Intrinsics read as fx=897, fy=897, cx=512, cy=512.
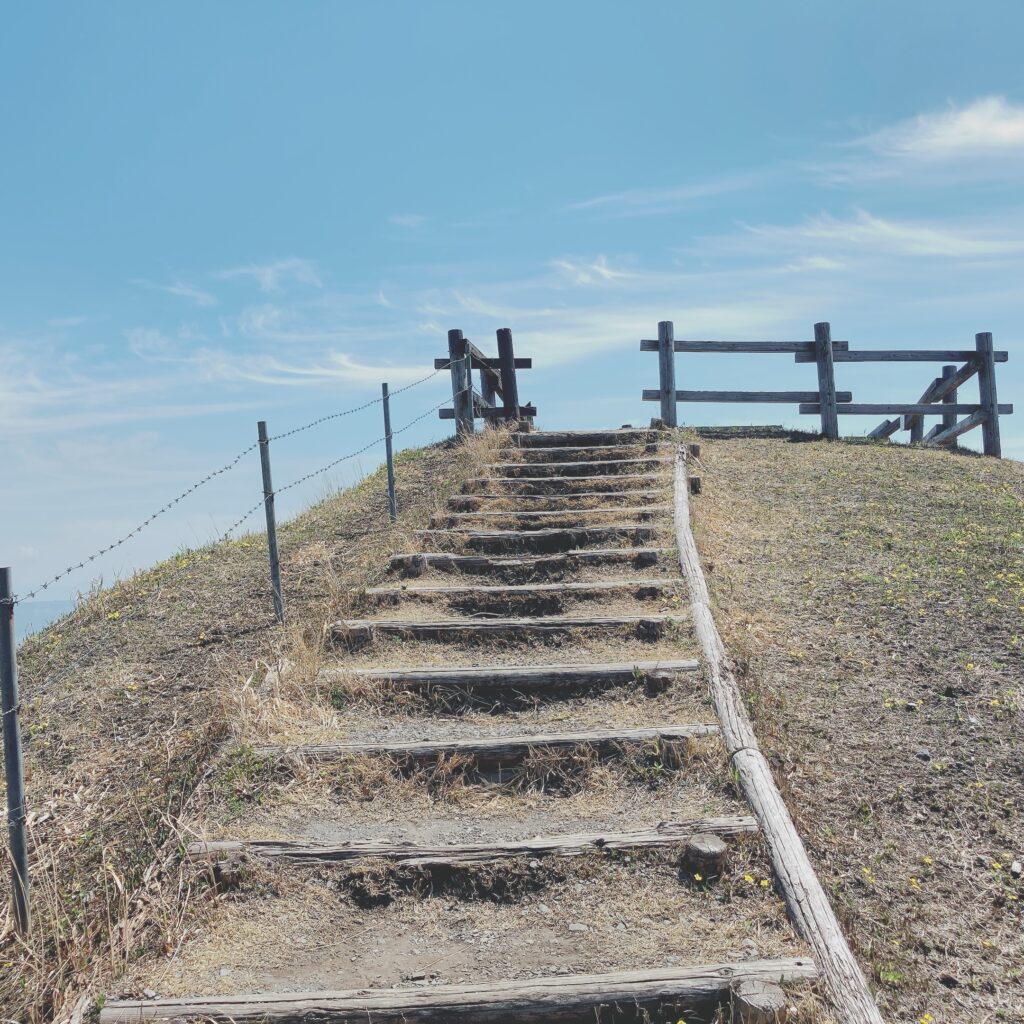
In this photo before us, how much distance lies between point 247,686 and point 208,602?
3389 mm

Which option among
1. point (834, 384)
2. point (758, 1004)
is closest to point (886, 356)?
point (834, 384)

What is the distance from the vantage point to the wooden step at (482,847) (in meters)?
3.84

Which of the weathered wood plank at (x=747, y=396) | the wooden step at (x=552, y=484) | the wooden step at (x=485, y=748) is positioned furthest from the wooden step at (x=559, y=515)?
the weathered wood plank at (x=747, y=396)

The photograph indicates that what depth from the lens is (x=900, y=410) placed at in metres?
15.0

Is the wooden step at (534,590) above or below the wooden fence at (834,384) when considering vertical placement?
below

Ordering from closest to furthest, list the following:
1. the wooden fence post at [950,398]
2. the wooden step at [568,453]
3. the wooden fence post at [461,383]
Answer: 1. the wooden step at [568,453]
2. the wooden fence post at [461,383]
3. the wooden fence post at [950,398]

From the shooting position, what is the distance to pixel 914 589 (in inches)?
283

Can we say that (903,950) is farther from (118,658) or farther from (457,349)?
(457,349)

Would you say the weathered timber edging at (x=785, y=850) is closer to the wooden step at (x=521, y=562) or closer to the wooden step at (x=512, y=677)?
the wooden step at (x=512, y=677)

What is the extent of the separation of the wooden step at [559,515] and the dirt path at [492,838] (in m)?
1.57

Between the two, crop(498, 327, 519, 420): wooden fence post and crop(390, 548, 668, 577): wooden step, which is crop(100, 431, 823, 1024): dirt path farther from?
crop(498, 327, 519, 420): wooden fence post

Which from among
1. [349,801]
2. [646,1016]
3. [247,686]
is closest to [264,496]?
[247,686]

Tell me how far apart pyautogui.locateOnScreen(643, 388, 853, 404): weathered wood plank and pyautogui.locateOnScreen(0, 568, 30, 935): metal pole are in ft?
38.4

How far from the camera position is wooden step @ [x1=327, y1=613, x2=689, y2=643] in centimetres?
605
